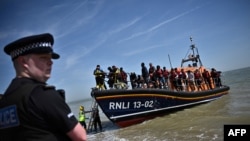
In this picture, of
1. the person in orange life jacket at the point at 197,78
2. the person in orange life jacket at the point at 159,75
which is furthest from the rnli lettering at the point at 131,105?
the person in orange life jacket at the point at 197,78

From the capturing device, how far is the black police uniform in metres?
1.42

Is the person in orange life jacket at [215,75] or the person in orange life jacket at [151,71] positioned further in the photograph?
the person in orange life jacket at [215,75]

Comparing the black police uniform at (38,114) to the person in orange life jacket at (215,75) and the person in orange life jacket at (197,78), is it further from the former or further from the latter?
the person in orange life jacket at (215,75)

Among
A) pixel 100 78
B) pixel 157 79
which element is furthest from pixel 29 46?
pixel 157 79

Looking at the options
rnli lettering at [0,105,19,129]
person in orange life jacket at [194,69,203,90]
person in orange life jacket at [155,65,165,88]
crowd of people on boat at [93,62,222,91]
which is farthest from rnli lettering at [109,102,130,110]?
rnli lettering at [0,105,19,129]

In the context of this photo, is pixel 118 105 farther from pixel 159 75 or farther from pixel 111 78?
pixel 159 75

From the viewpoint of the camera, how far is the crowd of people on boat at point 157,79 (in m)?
12.8

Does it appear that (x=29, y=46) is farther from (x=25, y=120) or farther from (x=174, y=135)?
(x=174, y=135)

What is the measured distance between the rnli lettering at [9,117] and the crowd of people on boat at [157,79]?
35.7 ft

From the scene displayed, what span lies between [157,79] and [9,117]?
13.3 m

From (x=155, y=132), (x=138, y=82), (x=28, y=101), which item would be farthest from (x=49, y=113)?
(x=138, y=82)

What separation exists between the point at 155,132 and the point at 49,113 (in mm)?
8887

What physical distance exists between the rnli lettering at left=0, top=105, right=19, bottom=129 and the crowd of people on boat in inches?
428

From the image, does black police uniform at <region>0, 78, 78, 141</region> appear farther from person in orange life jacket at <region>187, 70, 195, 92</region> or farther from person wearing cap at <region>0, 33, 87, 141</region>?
person in orange life jacket at <region>187, 70, 195, 92</region>
